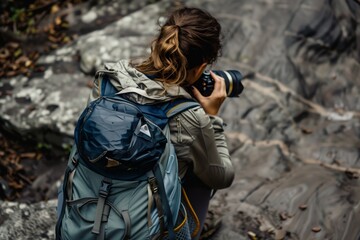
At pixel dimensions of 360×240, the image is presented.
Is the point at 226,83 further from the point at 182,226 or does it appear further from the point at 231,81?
the point at 182,226

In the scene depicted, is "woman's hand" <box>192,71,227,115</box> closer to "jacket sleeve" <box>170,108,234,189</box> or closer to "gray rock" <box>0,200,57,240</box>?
"jacket sleeve" <box>170,108,234,189</box>

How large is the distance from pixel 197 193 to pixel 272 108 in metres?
2.65

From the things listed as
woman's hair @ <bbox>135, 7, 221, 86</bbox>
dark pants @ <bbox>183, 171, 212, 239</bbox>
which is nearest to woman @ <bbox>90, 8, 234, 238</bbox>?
woman's hair @ <bbox>135, 7, 221, 86</bbox>

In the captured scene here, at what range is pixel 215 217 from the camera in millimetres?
4242

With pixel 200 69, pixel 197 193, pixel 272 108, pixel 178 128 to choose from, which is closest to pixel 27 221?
pixel 197 193

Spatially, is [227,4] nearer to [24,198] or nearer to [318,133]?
[318,133]

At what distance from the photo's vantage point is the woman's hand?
9.72 ft

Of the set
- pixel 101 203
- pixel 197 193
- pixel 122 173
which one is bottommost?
pixel 197 193

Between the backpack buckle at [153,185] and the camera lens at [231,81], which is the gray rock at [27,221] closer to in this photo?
the backpack buckle at [153,185]

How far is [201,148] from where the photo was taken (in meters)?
2.78

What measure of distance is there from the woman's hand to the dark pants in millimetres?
465

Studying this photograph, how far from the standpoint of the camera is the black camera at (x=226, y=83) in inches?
118

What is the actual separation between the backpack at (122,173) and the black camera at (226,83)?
0.33 meters

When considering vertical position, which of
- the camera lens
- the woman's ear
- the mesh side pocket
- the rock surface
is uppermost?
the woman's ear
